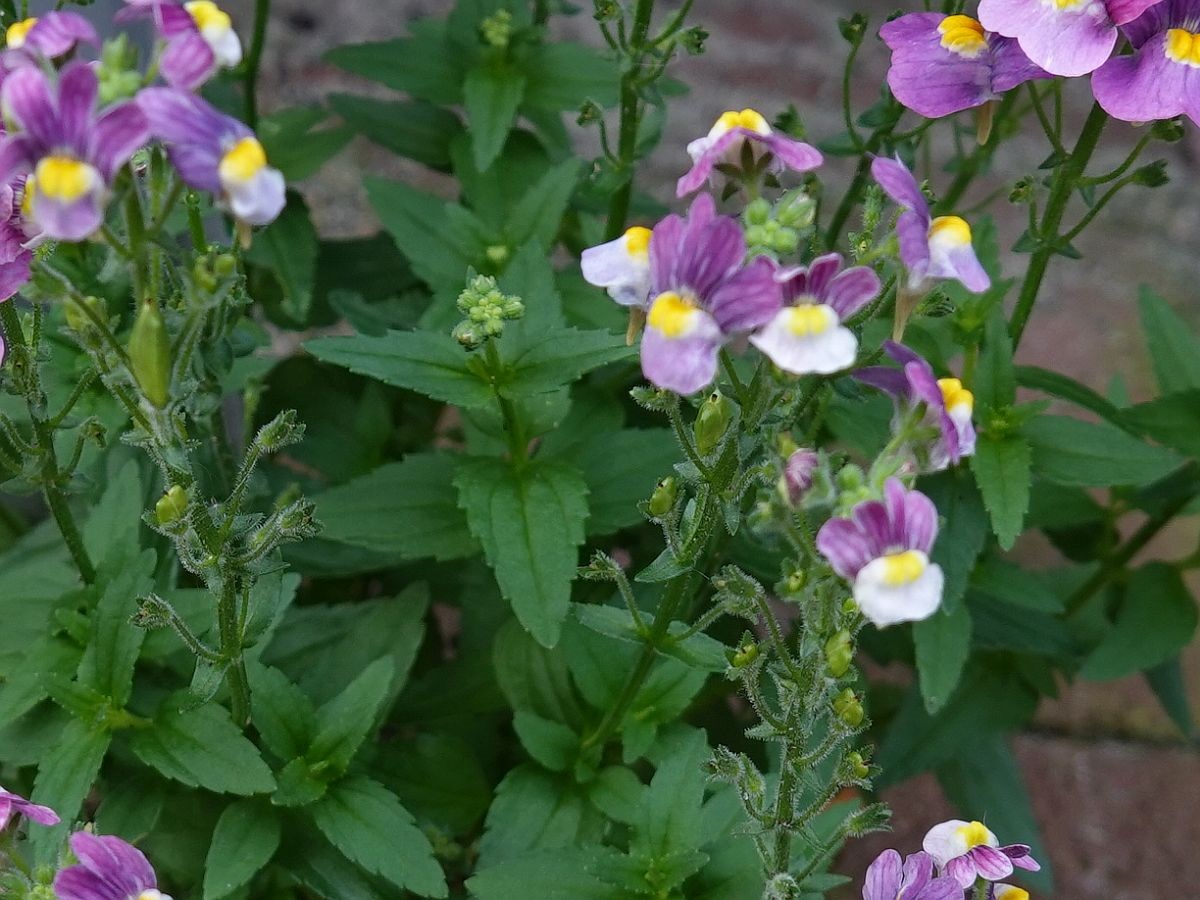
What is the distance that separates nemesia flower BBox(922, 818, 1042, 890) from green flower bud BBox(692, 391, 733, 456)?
1.15 feet

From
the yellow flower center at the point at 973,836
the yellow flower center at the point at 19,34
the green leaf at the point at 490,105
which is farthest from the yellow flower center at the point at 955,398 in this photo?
the green leaf at the point at 490,105

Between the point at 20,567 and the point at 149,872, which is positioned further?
the point at 20,567

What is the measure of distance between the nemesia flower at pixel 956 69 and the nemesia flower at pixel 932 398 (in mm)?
428

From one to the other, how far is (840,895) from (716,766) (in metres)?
1.03

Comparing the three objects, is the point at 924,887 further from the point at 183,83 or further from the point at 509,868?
the point at 183,83

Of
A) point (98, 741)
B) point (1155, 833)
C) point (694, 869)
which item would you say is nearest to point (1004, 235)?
point (1155, 833)

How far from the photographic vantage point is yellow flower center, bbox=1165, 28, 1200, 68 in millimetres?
1212

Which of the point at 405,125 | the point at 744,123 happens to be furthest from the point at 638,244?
the point at 405,125

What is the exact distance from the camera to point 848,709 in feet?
3.14

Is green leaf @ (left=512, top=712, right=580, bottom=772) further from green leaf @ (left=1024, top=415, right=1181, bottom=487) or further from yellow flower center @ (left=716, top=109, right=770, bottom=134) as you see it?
yellow flower center @ (left=716, top=109, right=770, bottom=134)

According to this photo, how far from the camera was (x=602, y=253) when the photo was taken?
38.6 inches

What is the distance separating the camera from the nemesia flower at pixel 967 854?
3.34 feet

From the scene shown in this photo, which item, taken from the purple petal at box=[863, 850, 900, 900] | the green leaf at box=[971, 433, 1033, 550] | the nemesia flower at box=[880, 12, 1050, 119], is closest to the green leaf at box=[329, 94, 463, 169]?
the nemesia flower at box=[880, 12, 1050, 119]

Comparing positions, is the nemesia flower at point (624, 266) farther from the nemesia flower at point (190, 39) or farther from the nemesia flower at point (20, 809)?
the nemesia flower at point (20, 809)
